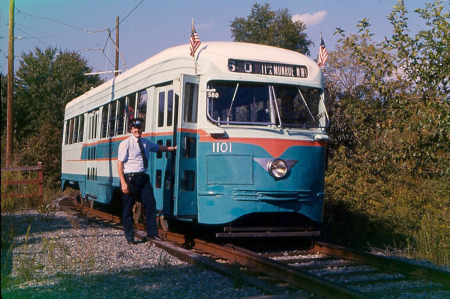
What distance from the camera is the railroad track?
5.99m

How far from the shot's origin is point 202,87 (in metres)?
8.49

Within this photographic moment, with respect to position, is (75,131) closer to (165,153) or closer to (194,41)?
(165,153)

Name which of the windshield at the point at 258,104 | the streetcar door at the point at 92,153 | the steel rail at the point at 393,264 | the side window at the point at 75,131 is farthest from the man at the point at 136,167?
the side window at the point at 75,131

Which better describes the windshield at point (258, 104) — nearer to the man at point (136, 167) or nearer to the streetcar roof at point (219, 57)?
the streetcar roof at point (219, 57)

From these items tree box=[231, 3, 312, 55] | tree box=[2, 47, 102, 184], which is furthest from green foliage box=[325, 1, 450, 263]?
tree box=[231, 3, 312, 55]

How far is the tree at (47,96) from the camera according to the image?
27.4 metres

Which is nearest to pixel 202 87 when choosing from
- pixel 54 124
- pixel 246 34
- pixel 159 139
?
pixel 159 139

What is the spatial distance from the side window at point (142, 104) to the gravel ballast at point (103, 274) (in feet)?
7.70

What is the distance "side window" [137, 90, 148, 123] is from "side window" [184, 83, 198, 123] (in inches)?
65.1

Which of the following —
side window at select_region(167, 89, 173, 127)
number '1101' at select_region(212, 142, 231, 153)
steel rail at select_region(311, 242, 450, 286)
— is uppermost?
side window at select_region(167, 89, 173, 127)

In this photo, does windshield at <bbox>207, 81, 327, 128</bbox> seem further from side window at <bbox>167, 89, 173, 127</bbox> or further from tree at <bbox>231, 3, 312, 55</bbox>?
tree at <bbox>231, 3, 312, 55</bbox>

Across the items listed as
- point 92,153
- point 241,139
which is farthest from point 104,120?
point 241,139

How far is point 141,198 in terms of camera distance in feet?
29.7

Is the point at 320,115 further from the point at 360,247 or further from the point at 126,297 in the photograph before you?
the point at 126,297
